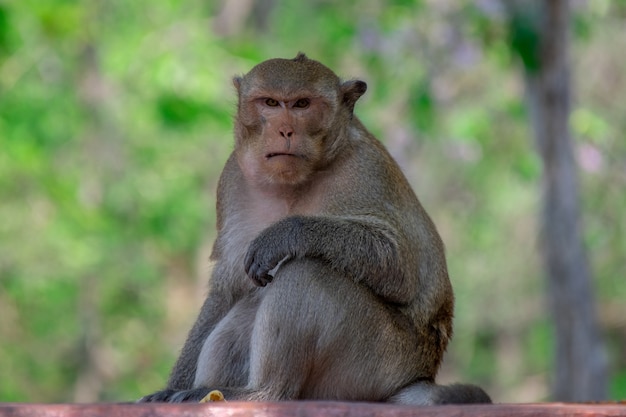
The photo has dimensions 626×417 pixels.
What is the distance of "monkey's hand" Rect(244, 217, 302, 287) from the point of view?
534 centimetres

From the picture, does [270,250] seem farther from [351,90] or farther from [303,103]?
[351,90]

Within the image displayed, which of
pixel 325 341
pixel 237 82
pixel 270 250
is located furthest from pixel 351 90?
pixel 325 341

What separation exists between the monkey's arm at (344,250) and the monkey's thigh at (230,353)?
36 centimetres

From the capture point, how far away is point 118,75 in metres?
15.2

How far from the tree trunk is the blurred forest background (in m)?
0.34

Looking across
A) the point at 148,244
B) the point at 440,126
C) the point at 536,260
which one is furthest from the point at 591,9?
the point at 148,244

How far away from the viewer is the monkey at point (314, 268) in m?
5.25

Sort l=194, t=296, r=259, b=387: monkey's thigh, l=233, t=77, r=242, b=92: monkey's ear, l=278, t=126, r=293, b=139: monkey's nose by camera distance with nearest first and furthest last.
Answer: l=278, t=126, r=293, b=139: monkey's nose → l=194, t=296, r=259, b=387: monkey's thigh → l=233, t=77, r=242, b=92: monkey's ear

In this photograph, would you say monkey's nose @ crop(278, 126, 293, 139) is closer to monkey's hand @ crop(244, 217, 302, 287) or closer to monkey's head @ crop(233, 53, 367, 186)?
monkey's head @ crop(233, 53, 367, 186)

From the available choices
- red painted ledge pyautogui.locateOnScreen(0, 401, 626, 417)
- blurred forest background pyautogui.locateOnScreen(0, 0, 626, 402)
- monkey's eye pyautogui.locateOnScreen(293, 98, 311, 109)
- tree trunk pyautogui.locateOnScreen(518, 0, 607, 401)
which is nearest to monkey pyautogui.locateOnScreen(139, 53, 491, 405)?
monkey's eye pyautogui.locateOnScreen(293, 98, 311, 109)

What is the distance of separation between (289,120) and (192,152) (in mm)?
13752

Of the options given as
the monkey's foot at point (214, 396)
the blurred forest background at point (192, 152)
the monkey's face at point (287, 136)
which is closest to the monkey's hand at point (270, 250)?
the monkey's face at point (287, 136)

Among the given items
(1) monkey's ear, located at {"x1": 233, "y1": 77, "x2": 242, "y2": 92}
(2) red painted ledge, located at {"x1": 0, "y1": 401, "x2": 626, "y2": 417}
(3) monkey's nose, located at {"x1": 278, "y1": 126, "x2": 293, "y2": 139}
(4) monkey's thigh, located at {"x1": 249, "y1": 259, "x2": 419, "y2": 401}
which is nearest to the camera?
(2) red painted ledge, located at {"x1": 0, "y1": 401, "x2": 626, "y2": 417}

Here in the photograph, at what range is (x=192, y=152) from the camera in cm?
1920
